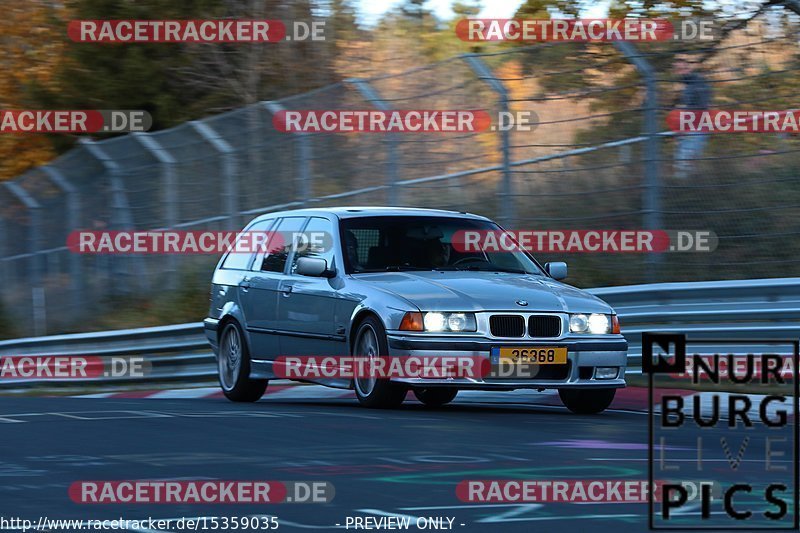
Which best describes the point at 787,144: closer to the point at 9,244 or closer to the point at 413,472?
the point at 413,472

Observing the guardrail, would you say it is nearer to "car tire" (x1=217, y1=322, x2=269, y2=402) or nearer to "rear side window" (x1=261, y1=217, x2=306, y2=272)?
"rear side window" (x1=261, y1=217, x2=306, y2=272)

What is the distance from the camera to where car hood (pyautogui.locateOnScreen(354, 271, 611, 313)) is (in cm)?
1112

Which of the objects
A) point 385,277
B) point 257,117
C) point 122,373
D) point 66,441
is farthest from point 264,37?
point 66,441

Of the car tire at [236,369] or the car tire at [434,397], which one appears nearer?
the car tire at [434,397]

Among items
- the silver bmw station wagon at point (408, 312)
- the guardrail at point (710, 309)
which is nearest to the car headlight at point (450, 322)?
the silver bmw station wagon at point (408, 312)

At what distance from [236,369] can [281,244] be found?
3.78ft

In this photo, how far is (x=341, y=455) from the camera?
8.67m

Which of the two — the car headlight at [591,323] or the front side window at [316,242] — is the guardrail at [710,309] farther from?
the front side window at [316,242]

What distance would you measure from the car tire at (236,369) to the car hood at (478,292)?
1.96m

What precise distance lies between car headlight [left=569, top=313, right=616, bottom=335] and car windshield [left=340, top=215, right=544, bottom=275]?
1185 mm

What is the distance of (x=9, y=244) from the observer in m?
26.4

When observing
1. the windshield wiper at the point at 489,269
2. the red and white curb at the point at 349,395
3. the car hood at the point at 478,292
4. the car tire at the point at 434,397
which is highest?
the windshield wiper at the point at 489,269

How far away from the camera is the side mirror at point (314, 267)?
12078 millimetres

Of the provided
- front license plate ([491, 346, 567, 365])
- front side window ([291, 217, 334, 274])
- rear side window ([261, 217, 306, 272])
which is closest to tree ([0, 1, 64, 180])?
rear side window ([261, 217, 306, 272])
